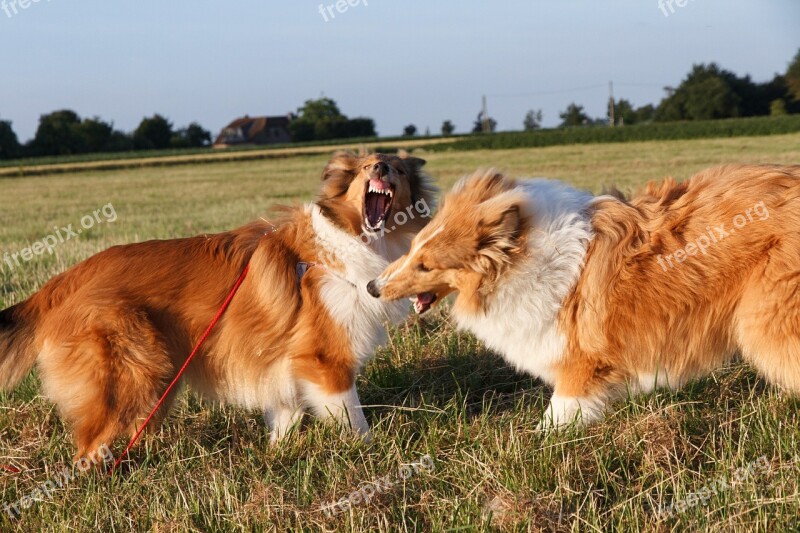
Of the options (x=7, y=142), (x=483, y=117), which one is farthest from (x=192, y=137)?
(x=483, y=117)

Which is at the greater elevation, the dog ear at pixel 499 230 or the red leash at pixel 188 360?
the dog ear at pixel 499 230

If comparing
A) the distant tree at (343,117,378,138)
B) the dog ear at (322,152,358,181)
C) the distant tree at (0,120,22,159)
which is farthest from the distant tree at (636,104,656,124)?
the dog ear at (322,152,358,181)

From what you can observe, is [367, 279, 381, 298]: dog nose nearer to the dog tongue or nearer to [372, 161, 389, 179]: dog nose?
the dog tongue

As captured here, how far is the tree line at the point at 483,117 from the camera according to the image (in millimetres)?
67562

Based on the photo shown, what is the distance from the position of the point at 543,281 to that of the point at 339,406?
4.44 ft

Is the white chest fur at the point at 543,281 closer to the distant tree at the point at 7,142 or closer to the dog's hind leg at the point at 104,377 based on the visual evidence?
the dog's hind leg at the point at 104,377

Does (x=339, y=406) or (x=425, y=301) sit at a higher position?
(x=425, y=301)

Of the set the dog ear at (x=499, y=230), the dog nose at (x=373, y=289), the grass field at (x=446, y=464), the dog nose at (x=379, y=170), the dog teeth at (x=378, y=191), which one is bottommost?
the grass field at (x=446, y=464)

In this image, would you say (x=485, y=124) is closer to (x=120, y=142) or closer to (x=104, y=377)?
(x=120, y=142)

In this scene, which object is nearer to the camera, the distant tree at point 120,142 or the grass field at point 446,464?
the grass field at point 446,464

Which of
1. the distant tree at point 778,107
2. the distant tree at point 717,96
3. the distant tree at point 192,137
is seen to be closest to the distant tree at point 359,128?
the distant tree at point 192,137

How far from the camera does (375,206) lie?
14.8ft

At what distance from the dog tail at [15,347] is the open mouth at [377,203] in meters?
1.99

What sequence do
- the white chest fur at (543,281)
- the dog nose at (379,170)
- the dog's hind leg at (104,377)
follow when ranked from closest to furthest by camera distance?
1. the dog's hind leg at (104,377)
2. the white chest fur at (543,281)
3. the dog nose at (379,170)
